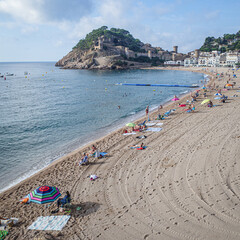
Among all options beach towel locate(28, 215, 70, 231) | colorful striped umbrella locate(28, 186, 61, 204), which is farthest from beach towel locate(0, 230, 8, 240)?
colorful striped umbrella locate(28, 186, 61, 204)

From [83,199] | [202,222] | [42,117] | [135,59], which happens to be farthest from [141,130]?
[135,59]

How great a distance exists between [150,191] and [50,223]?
4638 millimetres

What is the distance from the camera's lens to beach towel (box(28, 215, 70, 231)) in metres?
8.34

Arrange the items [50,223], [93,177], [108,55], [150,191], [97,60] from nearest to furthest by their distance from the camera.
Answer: [50,223], [150,191], [93,177], [97,60], [108,55]

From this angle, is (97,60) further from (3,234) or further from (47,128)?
(3,234)

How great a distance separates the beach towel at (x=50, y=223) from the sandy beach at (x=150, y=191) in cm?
21

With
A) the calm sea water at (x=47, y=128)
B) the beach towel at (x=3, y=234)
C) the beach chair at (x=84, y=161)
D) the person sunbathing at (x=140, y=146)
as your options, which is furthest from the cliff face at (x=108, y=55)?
the beach towel at (x=3, y=234)

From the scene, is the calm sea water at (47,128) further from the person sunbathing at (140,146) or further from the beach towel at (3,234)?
the person sunbathing at (140,146)

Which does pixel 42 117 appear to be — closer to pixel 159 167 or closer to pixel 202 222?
pixel 159 167

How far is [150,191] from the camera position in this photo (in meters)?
10.0

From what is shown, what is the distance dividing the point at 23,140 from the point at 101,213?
15.1 m

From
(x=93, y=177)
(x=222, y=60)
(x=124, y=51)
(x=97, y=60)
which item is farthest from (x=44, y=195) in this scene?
(x=124, y=51)

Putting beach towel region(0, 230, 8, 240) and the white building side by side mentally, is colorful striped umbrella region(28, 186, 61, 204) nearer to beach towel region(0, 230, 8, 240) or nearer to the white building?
beach towel region(0, 230, 8, 240)

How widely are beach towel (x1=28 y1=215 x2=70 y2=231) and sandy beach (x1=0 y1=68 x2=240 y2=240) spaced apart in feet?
0.69
